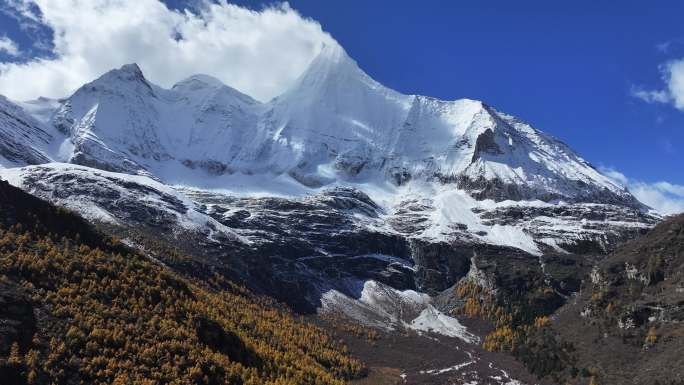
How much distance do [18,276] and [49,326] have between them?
13.7 meters

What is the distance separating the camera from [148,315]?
111m

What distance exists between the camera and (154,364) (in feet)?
323

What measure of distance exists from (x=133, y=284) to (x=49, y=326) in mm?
27097

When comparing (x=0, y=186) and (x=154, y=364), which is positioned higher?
(x=0, y=186)

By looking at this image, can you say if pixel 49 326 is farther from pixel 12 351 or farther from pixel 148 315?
pixel 148 315

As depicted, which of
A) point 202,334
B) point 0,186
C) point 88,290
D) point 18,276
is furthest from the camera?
point 0,186

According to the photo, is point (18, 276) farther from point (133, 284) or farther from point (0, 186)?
point (0, 186)

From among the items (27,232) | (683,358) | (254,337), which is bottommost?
(254,337)

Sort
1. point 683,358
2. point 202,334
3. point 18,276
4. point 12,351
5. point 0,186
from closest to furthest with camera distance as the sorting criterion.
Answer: point 12,351, point 18,276, point 202,334, point 0,186, point 683,358

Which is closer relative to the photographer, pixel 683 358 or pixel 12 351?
pixel 12 351

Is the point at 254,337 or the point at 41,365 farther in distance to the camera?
the point at 254,337

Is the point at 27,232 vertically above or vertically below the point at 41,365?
above

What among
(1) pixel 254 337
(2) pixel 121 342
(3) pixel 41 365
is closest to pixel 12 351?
(3) pixel 41 365

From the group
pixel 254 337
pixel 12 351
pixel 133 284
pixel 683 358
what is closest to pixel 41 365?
pixel 12 351
